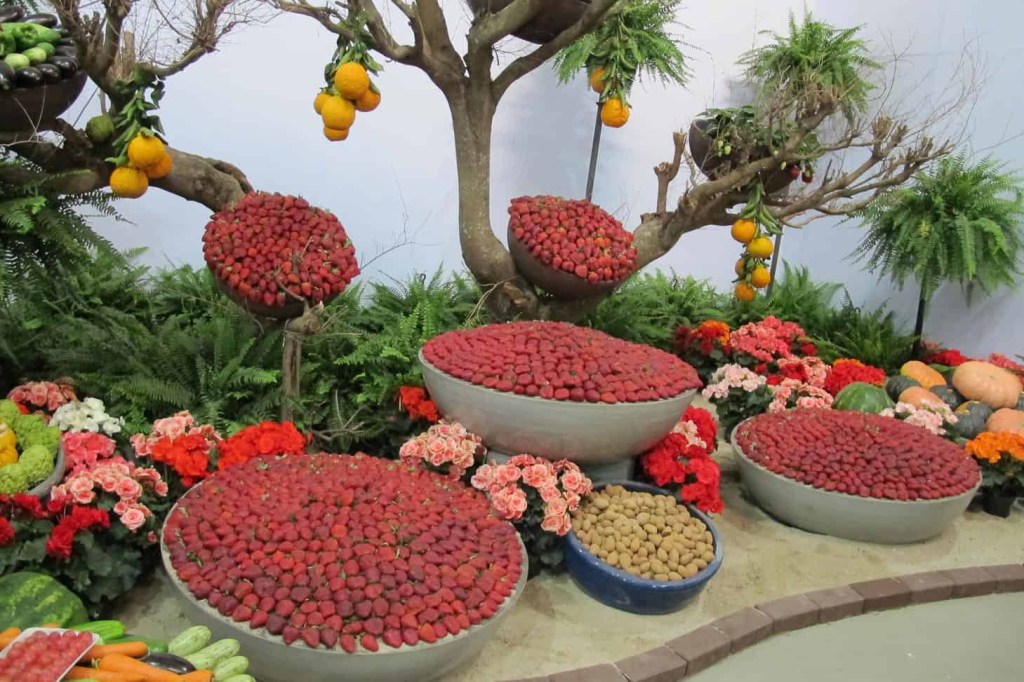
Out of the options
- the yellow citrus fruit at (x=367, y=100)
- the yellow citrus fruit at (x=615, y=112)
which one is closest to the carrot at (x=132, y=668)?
the yellow citrus fruit at (x=367, y=100)

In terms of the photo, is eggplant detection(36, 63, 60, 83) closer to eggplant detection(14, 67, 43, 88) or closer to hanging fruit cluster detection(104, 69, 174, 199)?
eggplant detection(14, 67, 43, 88)

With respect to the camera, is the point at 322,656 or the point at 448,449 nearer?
the point at 322,656

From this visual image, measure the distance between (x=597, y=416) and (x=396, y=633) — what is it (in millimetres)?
1145

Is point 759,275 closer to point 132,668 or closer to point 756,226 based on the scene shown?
point 756,226

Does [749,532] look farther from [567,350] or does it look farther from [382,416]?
[382,416]

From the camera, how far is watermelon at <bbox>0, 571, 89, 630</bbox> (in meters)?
2.14

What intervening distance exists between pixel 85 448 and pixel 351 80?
1597mm

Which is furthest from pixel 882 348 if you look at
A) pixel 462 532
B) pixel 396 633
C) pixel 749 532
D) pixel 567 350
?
pixel 396 633

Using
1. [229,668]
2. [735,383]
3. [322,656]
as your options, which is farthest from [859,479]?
[229,668]

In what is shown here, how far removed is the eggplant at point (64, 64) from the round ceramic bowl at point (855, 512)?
9.83 feet

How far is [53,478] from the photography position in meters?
2.61

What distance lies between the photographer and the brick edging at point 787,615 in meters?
2.52

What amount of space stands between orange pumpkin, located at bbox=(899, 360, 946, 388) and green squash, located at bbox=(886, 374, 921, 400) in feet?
0.28

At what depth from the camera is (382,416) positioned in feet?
12.0
